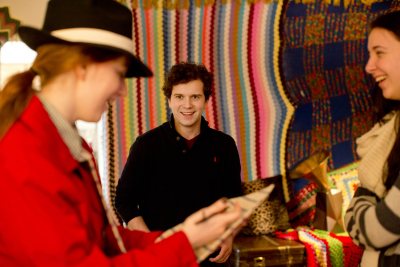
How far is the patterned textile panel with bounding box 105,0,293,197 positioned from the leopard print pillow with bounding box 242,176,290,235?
0.17 ft

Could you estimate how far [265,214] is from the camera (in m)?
2.78

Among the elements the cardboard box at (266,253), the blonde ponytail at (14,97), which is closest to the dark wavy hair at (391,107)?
the blonde ponytail at (14,97)

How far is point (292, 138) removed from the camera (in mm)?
2932

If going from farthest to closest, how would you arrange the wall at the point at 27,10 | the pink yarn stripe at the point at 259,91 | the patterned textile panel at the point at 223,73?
the pink yarn stripe at the point at 259,91 < the patterned textile panel at the point at 223,73 < the wall at the point at 27,10

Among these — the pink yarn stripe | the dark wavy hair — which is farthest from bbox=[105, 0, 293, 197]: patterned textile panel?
the dark wavy hair

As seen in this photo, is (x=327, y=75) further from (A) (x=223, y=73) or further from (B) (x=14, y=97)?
(B) (x=14, y=97)

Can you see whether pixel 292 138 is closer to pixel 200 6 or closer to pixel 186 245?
pixel 200 6

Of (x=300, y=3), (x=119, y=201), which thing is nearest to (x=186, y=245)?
(x=119, y=201)

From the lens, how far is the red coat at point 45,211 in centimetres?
84

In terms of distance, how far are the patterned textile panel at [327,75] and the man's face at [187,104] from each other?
0.95 m

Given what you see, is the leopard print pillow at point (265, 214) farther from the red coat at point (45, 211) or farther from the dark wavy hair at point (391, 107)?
the red coat at point (45, 211)

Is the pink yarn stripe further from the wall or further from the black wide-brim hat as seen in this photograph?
the black wide-brim hat

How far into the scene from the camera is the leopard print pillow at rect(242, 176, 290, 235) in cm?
A: 276

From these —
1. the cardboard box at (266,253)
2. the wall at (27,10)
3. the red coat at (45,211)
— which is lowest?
the cardboard box at (266,253)
